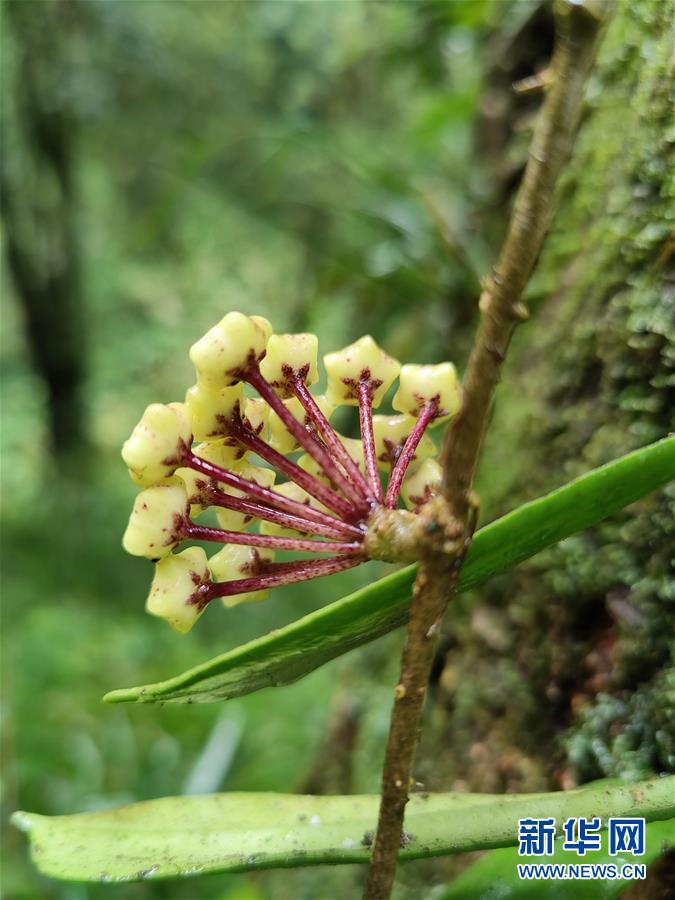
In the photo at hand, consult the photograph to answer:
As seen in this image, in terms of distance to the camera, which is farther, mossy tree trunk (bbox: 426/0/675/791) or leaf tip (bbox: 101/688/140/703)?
mossy tree trunk (bbox: 426/0/675/791)

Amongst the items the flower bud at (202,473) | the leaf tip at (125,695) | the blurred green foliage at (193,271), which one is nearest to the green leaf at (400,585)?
the leaf tip at (125,695)

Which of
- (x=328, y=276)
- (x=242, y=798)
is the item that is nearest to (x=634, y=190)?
(x=242, y=798)

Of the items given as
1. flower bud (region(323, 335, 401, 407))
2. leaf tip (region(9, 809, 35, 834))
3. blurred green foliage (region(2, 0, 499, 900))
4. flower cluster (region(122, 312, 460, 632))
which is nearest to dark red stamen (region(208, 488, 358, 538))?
flower cluster (region(122, 312, 460, 632))

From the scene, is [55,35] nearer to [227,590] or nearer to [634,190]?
[634,190]

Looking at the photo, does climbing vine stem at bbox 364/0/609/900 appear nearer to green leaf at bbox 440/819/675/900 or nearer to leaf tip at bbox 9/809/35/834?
green leaf at bbox 440/819/675/900

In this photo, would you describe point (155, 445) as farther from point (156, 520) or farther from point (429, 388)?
point (429, 388)

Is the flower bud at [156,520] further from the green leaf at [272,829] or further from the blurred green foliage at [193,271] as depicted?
the blurred green foliage at [193,271]

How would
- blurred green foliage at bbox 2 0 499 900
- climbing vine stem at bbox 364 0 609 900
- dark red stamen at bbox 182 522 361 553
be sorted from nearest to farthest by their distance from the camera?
climbing vine stem at bbox 364 0 609 900 < dark red stamen at bbox 182 522 361 553 < blurred green foliage at bbox 2 0 499 900
